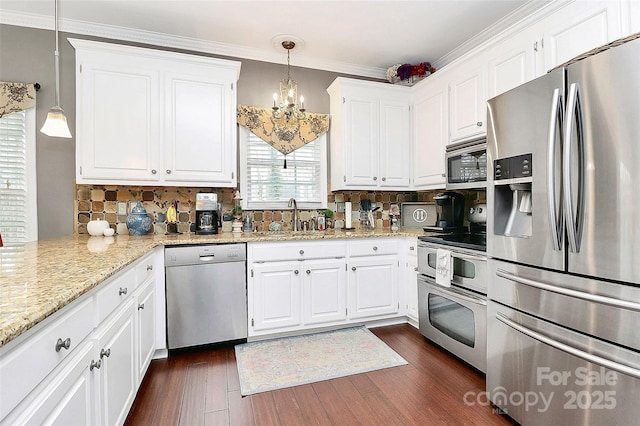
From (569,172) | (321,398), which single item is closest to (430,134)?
(569,172)

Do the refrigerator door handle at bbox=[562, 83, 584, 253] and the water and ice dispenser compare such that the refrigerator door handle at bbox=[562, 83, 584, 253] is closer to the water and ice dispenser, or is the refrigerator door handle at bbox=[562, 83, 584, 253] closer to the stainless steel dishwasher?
the water and ice dispenser

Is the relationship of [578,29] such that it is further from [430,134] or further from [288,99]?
[288,99]

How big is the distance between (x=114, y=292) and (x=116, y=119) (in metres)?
1.79

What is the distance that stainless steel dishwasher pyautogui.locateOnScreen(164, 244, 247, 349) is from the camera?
2451 mm

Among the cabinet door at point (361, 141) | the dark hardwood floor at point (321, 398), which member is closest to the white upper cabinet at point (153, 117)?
the cabinet door at point (361, 141)

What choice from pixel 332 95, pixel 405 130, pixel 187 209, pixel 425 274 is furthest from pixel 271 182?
pixel 425 274

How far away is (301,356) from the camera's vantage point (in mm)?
2436

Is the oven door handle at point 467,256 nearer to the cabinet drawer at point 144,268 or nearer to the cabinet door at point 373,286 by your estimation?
the cabinet door at point 373,286

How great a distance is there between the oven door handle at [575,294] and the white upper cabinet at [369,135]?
6.04 ft

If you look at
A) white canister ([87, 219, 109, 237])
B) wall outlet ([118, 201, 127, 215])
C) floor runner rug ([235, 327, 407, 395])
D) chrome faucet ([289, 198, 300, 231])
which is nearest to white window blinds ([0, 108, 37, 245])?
white canister ([87, 219, 109, 237])

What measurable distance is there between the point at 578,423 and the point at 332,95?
10.5 ft

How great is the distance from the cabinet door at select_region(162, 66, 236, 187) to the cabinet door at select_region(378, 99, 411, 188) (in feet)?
5.09

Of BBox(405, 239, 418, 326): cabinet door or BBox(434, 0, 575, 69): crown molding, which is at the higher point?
BBox(434, 0, 575, 69): crown molding

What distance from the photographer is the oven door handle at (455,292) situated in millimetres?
2119
